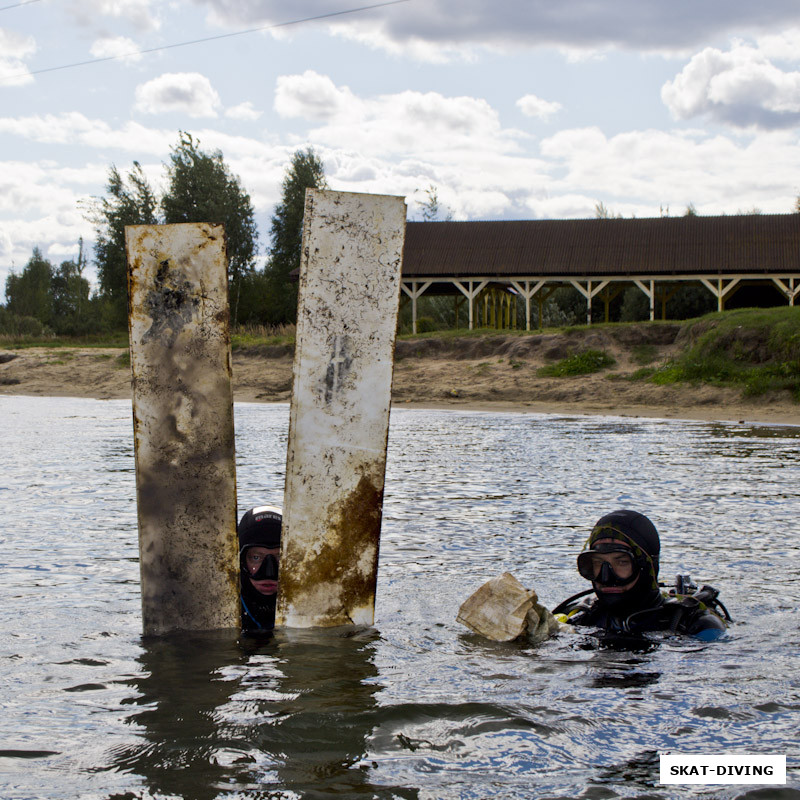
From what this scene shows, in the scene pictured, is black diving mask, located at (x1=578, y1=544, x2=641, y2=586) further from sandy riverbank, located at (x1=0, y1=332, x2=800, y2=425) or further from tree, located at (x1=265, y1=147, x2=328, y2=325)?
tree, located at (x1=265, y1=147, x2=328, y2=325)

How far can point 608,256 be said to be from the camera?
34469mm

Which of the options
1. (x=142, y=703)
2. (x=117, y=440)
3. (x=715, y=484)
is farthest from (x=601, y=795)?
(x=117, y=440)

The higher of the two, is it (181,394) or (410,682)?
(181,394)

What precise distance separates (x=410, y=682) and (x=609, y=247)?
106ft

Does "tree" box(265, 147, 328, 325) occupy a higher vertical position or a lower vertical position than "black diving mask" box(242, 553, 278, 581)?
higher

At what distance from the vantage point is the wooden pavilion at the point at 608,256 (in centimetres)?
3294

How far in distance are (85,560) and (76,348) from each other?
2854 cm

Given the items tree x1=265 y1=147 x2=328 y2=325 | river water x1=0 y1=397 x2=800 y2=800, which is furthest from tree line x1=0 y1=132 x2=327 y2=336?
river water x1=0 y1=397 x2=800 y2=800

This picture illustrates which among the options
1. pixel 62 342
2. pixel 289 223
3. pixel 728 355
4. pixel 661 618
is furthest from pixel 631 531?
pixel 289 223

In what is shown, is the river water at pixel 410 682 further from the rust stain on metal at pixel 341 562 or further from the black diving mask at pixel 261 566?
the black diving mask at pixel 261 566

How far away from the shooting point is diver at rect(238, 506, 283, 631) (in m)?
4.94

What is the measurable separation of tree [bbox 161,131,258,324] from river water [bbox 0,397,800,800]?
137 feet

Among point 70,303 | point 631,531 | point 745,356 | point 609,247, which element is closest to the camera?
point 631,531

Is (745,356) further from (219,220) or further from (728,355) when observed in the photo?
(219,220)
